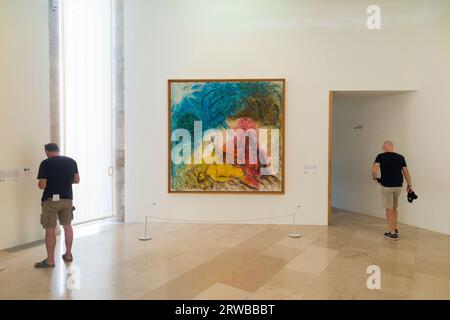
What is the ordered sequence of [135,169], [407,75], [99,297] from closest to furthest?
[99,297] → [407,75] → [135,169]

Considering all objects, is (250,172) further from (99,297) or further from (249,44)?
(99,297)

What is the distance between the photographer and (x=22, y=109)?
4.62 meters

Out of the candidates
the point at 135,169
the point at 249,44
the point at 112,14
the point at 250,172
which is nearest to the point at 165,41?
the point at 112,14

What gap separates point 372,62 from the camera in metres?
5.68

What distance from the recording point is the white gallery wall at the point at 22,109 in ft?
14.5

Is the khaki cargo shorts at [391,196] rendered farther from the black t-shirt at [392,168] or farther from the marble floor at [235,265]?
the marble floor at [235,265]

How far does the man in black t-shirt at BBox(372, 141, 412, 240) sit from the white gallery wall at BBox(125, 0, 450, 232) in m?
1.03

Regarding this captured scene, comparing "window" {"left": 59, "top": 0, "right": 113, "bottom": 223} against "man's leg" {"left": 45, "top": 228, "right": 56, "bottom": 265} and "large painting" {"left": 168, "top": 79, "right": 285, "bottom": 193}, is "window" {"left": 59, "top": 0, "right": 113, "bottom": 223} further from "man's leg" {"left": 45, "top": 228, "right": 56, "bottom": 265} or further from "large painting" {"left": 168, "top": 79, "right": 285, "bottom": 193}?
"man's leg" {"left": 45, "top": 228, "right": 56, "bottom": 265}

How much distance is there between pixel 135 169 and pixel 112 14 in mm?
3318

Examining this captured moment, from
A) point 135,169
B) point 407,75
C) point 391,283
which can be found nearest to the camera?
point 391,283

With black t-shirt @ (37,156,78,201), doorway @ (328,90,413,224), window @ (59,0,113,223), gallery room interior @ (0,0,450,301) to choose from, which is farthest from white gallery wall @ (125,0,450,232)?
black t-shirt @ (37,156,78,201)

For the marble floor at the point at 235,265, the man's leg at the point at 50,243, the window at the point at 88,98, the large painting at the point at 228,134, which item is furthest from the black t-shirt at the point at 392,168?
the window at the point at 88,98

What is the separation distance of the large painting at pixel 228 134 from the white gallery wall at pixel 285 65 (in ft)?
0.61

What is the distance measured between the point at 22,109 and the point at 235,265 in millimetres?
4136
